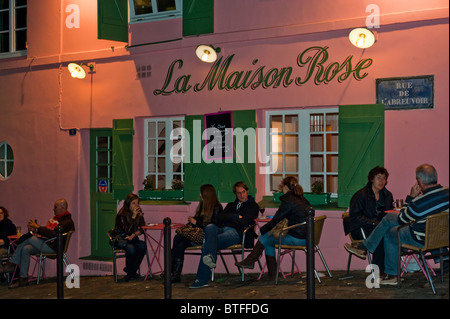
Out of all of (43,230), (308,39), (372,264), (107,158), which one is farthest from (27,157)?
(372,264)

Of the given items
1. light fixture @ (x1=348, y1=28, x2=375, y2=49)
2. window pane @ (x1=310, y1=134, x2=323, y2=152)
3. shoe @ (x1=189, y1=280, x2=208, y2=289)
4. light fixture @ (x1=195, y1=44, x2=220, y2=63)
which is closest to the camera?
shoe @ (x1=189, y1=280, x2=208, y2=289)

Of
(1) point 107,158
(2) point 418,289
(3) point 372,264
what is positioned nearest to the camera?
(2) point 418,289

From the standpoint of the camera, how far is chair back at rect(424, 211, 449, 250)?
7065mm

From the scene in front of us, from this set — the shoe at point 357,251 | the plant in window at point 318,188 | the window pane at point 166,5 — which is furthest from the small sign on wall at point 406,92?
the window pane at point 166,5

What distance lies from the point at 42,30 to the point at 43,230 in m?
4.01

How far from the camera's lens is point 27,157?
12453 millimetres

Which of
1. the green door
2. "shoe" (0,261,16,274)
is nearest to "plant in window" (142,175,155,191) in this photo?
the green door

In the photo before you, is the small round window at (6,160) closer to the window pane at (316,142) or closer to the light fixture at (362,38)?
the window pane at (316,142)

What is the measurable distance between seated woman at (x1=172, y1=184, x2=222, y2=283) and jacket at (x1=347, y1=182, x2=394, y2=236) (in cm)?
193

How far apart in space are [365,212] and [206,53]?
355 centimetres

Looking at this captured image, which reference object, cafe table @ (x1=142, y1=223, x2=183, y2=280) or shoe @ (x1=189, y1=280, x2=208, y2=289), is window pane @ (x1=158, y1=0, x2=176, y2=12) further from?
Answer: shoe @ (x1=189, y1=280, x2=208, y2=289)

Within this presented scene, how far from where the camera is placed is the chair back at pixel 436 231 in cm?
706

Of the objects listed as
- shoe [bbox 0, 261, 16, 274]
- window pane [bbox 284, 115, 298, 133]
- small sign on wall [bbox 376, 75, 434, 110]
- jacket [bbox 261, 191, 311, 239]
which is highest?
small sign on wall [bbox 376, 75, 434, 110]

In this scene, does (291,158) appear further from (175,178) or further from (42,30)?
(42,30)
